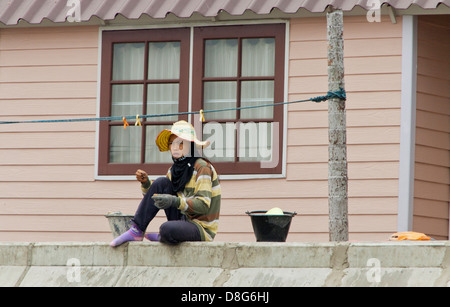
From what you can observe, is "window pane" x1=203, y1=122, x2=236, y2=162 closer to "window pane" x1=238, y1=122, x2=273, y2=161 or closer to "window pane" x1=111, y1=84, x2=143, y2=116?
"window pane" x1=238, y1=122, x2=273, y2=161

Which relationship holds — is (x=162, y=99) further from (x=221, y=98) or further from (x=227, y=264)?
(x=227, y=264)

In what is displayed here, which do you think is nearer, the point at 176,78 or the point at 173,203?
the point at 173,203

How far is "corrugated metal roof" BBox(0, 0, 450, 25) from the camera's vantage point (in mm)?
9578

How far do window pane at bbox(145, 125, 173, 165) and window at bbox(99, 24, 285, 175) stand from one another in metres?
0.01

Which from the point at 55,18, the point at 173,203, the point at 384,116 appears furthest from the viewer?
the point at 55,18

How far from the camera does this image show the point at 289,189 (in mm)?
9938

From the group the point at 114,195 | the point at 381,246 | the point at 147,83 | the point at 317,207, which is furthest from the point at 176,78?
the point at 381,246

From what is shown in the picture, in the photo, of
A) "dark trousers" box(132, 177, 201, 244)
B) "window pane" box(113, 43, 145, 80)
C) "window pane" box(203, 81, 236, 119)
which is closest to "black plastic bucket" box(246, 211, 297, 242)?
"dark trousers" box(132, 177, 201, 244)

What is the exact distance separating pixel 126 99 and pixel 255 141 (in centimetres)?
150

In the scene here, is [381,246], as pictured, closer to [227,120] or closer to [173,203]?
[173,203]

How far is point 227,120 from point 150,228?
54.1 inches

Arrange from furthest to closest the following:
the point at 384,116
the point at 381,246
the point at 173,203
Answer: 1. the point at 384,116
2. the point at 173,203
3. the point at 381,246

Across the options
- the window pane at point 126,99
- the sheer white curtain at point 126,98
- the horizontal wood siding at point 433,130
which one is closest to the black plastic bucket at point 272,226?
the horizontal wood siding at point 433,130

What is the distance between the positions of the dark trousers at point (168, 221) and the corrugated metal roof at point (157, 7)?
105 inches
